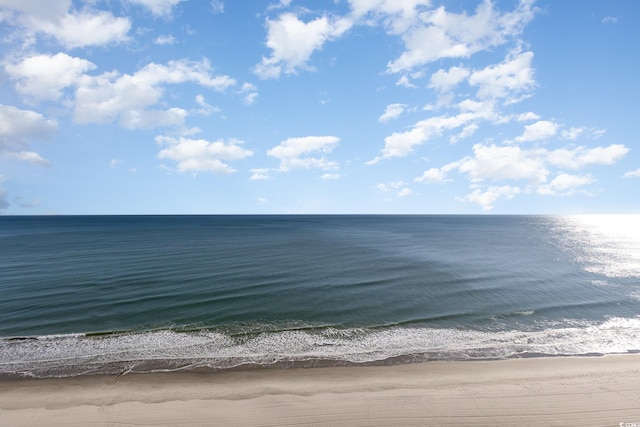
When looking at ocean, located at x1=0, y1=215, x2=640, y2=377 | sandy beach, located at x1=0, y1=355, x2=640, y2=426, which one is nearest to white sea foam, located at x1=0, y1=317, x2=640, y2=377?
ocean, located at x1=0, y1=215, x2=640, y2=377

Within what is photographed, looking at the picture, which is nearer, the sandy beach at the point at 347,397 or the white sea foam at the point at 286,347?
the sandy beach at the point at 347,397

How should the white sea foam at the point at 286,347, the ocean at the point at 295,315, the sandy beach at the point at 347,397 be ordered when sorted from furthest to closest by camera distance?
the ocean at the point at 295,315
the white sea foam at the point at 286,347
the sandy beach at the point at 347,397

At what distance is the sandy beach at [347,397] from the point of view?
440 inches

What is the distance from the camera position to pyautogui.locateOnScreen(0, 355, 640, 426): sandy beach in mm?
11188

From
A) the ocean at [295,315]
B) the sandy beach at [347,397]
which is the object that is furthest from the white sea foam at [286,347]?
the sandy beach at [347,397]

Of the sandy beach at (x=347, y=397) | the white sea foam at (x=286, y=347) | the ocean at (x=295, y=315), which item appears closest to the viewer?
the sandy beach at (x=347, y=397)

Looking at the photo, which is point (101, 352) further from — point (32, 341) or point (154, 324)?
point (32, 341)

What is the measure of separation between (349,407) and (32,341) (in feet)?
65.1

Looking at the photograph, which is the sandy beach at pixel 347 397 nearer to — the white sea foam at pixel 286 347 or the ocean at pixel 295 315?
the white sea foam at pixel 286 347

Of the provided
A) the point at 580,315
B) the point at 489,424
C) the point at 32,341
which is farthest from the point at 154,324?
the point at 580,315

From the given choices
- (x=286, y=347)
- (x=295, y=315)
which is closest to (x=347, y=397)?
(x=286, y=347)

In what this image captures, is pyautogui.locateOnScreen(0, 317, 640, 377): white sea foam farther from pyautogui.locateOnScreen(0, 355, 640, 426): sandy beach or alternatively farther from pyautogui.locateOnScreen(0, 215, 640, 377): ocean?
pyautogui.locateOnScreen(0, 355, 640, 426): sandy beach

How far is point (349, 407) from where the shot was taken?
11719mm

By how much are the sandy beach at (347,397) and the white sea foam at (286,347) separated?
42.8 inches
